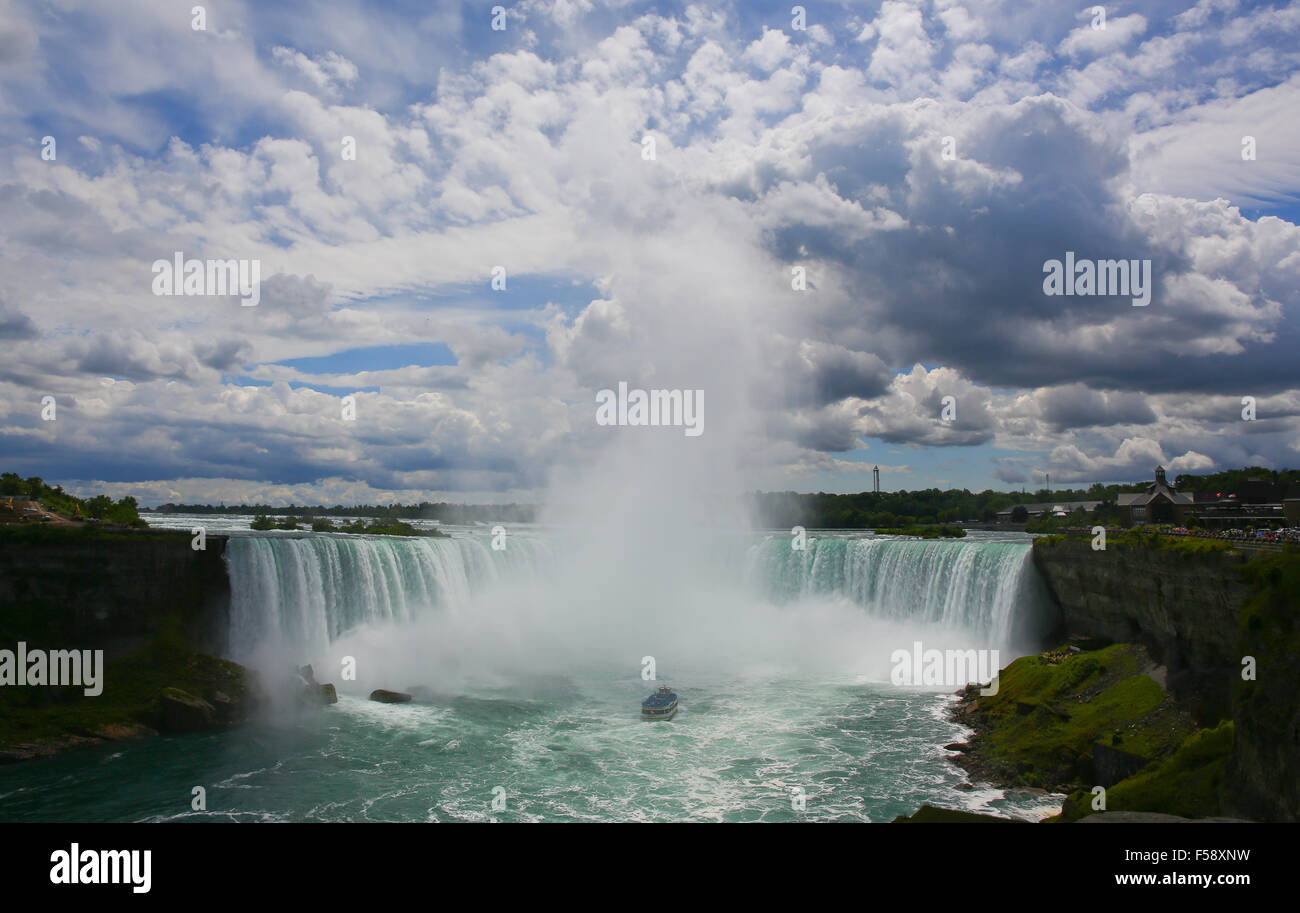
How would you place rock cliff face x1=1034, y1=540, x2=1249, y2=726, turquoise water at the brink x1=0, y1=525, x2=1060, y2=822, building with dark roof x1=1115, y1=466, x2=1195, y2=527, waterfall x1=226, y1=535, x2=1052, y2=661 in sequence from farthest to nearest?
building with dark roof x1=1115, y1=466, x2=1195, y2=527 → waterfall x1=226, y1=535, x2=1052, y2=661 → rock cliff face x1=1034, y1=540, x2=1249, y2=726 → turquoise water at the brink x1=0, y1=525, x2=1060, y2=822

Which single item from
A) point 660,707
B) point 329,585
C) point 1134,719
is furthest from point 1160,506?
point 329,585

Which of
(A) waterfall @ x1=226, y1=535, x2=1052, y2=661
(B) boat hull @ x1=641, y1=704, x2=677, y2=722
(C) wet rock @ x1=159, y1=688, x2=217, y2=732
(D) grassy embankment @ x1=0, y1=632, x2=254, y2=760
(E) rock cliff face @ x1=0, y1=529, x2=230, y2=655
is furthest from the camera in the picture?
(A) waterfall @ x1=226, y1=535, x2=1052, y2=661

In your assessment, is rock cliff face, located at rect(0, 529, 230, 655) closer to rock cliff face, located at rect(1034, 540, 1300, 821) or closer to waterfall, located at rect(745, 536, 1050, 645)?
waterfall, located at rect(745, 536, 1050, 645)

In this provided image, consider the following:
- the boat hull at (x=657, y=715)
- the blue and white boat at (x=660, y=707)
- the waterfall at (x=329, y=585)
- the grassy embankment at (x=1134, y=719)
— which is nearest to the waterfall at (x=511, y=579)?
the waterfall at (x=329, y=585)

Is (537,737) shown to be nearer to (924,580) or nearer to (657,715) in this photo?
(657,715)

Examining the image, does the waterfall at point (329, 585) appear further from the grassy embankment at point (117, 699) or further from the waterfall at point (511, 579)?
the grassy embankment at point (117, 699)

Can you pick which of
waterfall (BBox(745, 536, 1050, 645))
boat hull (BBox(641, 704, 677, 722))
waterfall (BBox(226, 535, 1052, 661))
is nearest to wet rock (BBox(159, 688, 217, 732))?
waterfall (BBox(226, 535, 1052, 661))
